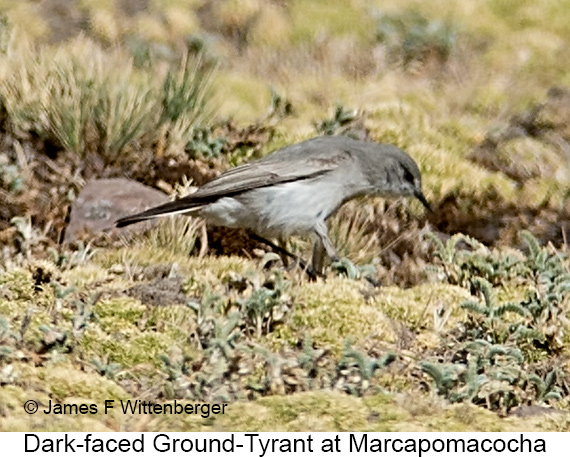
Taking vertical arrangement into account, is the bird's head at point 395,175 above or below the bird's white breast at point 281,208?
above

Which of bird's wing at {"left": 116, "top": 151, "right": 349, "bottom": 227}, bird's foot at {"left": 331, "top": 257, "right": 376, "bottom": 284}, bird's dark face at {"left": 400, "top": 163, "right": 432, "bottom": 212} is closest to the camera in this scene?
bird's foot at {"left": 331, "top": 257, "right": 376, "bottom": 284}

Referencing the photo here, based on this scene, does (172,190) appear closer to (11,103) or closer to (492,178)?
(11,103)

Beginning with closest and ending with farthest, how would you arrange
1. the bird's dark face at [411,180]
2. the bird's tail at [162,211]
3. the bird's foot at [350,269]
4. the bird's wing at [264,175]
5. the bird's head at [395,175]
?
the bird's foot at [350,269] → the bird's tail at [162,211] → the bird's wing at [264,175] → the bird's head at [395,175] → the bird's dark face at [411,180]

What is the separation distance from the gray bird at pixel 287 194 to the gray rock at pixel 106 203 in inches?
38.9

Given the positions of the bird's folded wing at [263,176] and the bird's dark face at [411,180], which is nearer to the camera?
the bird's folded wing at [263,176]

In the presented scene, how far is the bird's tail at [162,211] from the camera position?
9391 mm

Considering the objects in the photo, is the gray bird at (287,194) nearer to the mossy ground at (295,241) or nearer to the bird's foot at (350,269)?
the bird's foot at (350,269)

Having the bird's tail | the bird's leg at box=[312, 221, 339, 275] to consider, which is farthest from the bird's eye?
the bird's tail

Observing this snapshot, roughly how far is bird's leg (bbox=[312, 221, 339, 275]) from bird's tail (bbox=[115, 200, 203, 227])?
932 millimetres

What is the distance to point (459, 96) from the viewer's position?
15.4 m

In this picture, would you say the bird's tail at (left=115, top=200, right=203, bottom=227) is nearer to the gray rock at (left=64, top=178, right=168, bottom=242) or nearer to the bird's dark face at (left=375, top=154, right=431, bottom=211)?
the gray rock at (left=64, top=178, right=168, bottom=242)

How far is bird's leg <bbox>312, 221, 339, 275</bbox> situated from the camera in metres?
9.47
